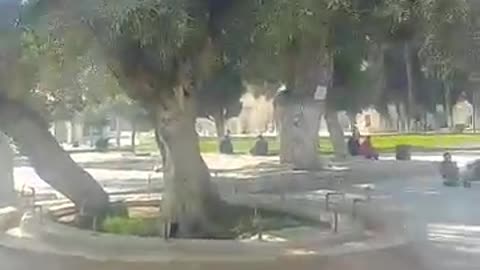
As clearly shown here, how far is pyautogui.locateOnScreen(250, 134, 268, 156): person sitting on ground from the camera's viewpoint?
3.98 m

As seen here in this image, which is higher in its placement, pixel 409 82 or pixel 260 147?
pixel 409 82

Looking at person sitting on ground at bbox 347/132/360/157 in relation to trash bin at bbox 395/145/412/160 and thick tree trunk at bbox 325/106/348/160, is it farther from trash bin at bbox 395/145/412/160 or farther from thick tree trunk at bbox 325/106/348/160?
trash bin at bbox 395/145/412/160

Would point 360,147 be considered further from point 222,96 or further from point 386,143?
point 222,96

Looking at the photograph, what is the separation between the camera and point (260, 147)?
408 centimetres

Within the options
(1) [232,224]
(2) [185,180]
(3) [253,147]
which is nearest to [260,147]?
(3) [253,147]

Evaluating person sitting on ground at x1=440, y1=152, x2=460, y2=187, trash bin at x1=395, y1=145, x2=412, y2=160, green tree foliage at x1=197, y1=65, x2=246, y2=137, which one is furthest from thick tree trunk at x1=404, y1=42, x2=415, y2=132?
person sitting on ground at x1=440, y1=152, x2=460, y2=187

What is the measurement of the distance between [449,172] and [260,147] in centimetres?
124

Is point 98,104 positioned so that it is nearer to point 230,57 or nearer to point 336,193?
point 230,57

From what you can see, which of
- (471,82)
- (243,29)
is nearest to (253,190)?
(243,29)

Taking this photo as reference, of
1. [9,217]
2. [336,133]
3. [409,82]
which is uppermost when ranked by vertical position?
[409,82]

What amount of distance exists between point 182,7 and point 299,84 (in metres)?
0.72

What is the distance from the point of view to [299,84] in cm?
371

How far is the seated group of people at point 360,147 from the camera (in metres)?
3.84

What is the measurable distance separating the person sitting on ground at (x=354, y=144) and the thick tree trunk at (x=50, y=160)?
1.60 metres
